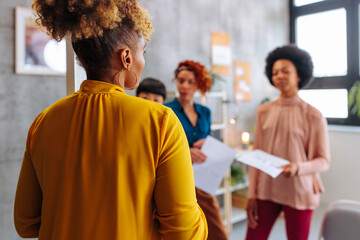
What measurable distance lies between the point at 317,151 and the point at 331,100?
9.93 ft

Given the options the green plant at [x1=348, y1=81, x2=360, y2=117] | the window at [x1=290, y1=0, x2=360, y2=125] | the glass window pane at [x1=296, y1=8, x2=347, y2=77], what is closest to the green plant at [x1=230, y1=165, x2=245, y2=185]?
the green plant at [x1=348, y1=81, x2=360, y2=117]

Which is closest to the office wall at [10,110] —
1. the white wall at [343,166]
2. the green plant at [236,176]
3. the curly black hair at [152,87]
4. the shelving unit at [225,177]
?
the curly black hair at [152,87]

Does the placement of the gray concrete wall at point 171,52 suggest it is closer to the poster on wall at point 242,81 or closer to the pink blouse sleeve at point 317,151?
the poster on wall at point 242,81

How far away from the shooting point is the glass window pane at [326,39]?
446 centimetres

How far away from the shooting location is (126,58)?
0.78 meters

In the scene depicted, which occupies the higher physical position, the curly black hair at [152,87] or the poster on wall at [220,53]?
the poster on wall at [220,53]

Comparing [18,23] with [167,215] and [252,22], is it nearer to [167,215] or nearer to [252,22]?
[167,215]

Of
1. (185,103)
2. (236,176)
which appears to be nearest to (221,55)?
(236,176)

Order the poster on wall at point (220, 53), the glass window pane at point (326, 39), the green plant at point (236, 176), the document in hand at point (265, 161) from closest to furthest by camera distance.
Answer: the document in hand at point (265, 161)
the green plant at point (236, 176)
the poster on wall at point (220, 53)
the glass window pane at point (326, 39)

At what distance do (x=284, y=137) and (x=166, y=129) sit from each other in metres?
1.40

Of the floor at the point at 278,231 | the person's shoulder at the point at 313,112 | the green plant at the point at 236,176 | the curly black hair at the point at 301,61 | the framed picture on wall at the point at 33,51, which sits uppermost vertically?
the framed picture on wall at the point at 33,51

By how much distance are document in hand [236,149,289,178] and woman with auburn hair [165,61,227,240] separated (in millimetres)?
343

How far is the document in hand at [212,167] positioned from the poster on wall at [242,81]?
2.22 meters

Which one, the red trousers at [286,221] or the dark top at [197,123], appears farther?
the dark top at [197,123]
